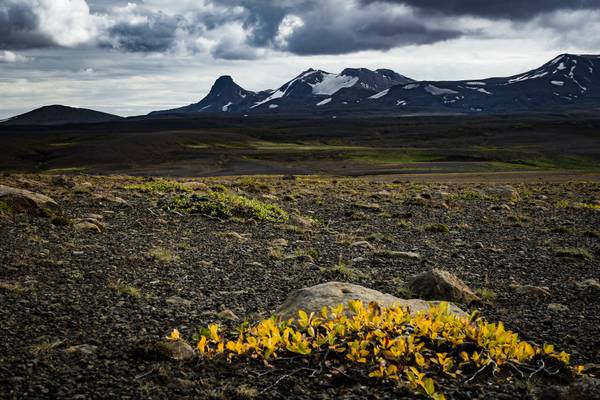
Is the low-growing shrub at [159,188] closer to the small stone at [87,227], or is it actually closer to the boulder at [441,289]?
the small stone at [87,227]

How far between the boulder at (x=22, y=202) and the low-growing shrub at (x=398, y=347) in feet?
40.5

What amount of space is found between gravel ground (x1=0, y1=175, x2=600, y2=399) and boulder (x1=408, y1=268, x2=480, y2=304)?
367mm

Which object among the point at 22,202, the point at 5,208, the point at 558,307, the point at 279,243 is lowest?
the point at 558,307

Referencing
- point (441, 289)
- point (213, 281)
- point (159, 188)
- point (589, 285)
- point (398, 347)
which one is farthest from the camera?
point (159, 188)

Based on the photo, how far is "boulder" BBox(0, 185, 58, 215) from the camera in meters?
16.0

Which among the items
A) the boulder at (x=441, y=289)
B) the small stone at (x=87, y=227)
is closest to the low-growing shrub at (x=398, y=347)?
the boulder at (x=441, y=289)

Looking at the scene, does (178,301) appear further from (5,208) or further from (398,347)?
(5,208)

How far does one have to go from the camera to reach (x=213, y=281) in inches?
410

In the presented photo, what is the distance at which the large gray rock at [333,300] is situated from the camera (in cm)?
741

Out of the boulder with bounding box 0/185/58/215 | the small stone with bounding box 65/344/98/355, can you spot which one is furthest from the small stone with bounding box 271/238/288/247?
the small stone with bounding box 65/344/98/355

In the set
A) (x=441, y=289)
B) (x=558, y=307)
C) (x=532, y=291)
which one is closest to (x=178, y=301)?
(x=441, y=289)

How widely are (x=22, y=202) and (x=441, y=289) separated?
14.0 metres

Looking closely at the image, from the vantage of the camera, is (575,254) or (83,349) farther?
(575,254)

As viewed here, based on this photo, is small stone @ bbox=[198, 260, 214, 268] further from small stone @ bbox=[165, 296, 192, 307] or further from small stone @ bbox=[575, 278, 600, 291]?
small stone @ bbox=[575, 278, 600, 291]
